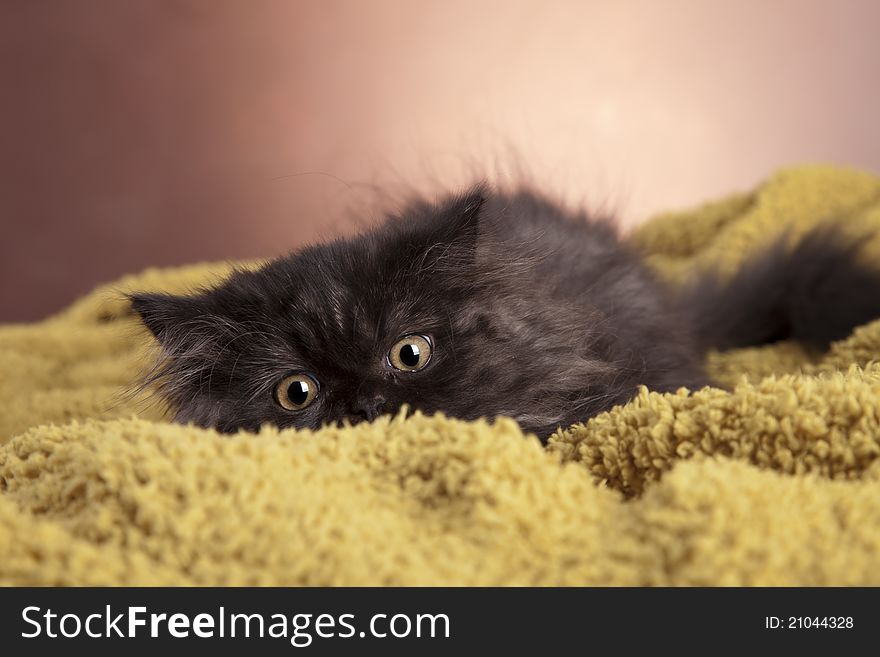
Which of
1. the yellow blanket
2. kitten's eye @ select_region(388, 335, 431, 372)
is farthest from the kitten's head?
the yellow blanket

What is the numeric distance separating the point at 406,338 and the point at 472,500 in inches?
15.2

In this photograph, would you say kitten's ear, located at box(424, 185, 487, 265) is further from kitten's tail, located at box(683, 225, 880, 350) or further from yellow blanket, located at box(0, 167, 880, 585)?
kitten's tail, located at box(683, 225, 880, 350)

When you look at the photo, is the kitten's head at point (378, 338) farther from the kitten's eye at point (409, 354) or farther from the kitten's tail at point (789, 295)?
the kitten's tail at point (789, 295)

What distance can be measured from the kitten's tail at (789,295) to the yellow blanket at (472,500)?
32.6 inches

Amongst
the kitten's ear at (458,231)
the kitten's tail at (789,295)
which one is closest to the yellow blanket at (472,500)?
the kitten's ear at (458,231)

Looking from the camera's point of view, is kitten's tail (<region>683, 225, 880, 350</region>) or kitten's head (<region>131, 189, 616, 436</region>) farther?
kitten's tail (<region>683, 225, 880, 350</region>)

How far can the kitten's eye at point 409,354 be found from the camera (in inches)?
38.7

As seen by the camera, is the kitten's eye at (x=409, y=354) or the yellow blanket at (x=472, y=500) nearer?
the yellow blanket at (x=472, y=500)

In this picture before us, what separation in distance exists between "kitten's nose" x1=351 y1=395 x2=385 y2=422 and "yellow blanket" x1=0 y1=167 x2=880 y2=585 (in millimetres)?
166

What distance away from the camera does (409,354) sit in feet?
3.22

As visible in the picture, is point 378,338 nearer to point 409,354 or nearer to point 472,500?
point 409,354

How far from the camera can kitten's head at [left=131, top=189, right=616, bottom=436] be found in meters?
0.98
